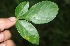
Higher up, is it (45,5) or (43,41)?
(45,5)

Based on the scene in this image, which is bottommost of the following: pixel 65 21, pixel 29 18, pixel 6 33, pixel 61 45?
pixel 61 45

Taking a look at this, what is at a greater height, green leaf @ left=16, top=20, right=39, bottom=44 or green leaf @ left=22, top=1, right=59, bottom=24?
green leaf @ left=22, top=1, right=59, bottom=24

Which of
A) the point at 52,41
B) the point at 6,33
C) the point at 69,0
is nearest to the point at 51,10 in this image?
the point at 6,33

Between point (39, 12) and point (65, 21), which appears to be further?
point (65, 21)

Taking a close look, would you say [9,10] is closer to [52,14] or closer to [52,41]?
[52,41]

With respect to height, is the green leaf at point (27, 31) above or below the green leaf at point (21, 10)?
below

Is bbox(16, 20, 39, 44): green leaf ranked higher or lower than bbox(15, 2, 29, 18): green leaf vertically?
lower

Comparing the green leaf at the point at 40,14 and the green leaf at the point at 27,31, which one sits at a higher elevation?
the green leaf at the point at 40,14

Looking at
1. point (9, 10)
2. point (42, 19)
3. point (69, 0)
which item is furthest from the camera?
point (9, 10)
